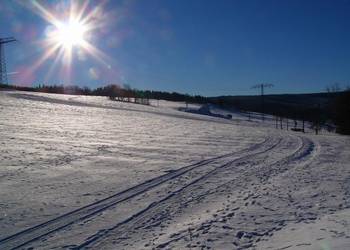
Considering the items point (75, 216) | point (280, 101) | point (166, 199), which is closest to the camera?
point (75, 216)

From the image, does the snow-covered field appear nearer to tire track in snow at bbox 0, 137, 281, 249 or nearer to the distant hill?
tire track in snow at bbox 0, 137, 281, 249

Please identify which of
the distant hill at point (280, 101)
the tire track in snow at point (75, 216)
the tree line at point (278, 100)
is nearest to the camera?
the tire track in snow at point (75, 216)

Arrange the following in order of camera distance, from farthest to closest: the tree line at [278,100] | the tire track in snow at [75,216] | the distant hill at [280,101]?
1. the distant hill at [280,101]
2. the tree line at [278,100]
3. the tire track in snow at [75,216]

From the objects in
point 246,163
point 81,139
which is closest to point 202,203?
point 246,163

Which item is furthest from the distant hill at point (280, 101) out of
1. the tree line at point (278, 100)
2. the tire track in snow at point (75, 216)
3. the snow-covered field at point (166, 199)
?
the tire track in snow at point (75, 216)

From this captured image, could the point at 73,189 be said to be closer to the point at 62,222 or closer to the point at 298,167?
the point at 62,222

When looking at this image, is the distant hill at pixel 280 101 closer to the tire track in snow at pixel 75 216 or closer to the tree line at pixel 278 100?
the tree line at pixel 278 100

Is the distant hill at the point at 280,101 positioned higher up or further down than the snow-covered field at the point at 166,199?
higher up

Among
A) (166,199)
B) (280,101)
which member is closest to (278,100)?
(280,101)

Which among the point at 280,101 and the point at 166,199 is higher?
the point at 280,101

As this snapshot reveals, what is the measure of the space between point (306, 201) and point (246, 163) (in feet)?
19.5

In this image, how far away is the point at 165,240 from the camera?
22.8 ft

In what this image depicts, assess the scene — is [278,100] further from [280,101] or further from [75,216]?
[75,216]

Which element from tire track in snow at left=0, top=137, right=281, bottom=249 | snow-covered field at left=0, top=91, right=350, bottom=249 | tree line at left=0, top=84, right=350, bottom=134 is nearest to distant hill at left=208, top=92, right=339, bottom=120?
tree line at left=0, top=84, right=350, bottom=134
